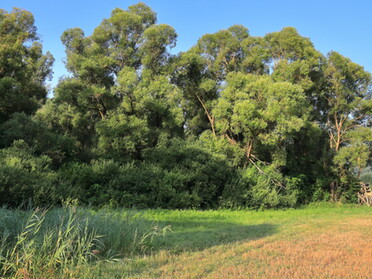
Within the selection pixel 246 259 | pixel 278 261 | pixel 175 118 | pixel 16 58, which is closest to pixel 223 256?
pixel 246 259

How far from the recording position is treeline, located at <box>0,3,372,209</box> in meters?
18.3

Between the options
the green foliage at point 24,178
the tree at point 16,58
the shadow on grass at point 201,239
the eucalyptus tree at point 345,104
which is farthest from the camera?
the eucalyptus tree at point 345,104

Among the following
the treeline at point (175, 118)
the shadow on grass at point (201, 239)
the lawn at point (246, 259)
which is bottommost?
the shadow on grass at point (201, 239)

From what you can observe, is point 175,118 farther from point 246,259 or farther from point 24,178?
point 246,259

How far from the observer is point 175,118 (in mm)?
21047

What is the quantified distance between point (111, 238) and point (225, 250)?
2357mm

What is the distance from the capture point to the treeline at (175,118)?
1827 cm

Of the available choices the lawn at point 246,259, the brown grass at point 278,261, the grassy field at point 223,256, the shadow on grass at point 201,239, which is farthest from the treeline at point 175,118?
the brown grass at point 278,261

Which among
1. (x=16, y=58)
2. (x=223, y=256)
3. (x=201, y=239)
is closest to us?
(x=223, y=256)

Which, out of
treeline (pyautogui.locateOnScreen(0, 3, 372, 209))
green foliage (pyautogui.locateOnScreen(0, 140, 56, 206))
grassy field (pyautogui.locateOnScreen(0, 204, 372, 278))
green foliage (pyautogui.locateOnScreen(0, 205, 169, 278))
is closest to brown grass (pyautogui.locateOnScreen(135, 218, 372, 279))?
grassy field (pyautogui.locateOnScreen(0, 204, 372, 278))

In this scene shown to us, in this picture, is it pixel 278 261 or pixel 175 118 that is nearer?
pixel 278 261

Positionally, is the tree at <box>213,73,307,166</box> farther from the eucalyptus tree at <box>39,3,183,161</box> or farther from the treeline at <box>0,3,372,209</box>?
the eucalyptus tree at <box>39,3,183,161</box>

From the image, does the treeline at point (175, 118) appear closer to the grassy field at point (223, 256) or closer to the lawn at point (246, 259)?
the grassy field at point (223, 256)

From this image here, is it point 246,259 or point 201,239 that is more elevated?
point 246,259
